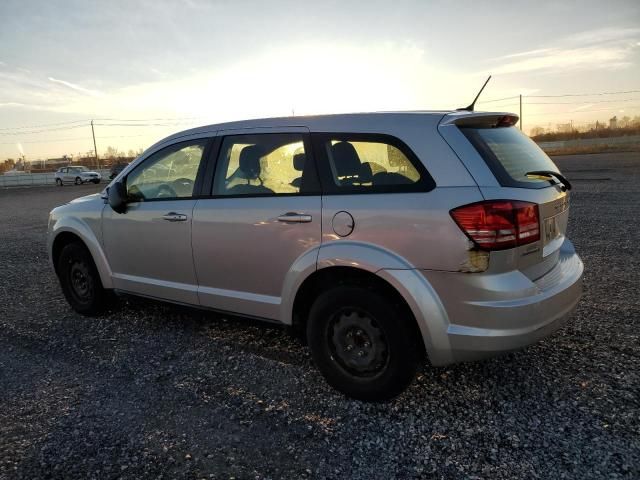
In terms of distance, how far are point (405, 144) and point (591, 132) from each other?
79857 millimetres

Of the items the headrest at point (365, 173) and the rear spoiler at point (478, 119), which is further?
the headrest at point (365, 173)

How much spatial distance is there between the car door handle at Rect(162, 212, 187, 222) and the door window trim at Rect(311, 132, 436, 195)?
128 centimetres

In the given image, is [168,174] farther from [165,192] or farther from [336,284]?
[336,284]

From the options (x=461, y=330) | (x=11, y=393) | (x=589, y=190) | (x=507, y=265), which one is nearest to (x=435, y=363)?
(x=461, y=330)

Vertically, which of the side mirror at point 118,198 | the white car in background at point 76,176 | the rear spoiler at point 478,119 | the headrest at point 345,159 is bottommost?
the side mirror at point 118,198

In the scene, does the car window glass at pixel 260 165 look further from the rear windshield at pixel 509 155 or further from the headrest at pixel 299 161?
the rear windshield at pixel 509 155

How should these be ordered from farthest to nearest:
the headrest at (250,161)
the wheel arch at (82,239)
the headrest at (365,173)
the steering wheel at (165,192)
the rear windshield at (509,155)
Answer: the wheel arch at (82,239)
the steering wheel at (165,192)
the headrest at (250,161)
the headrest at (365,173)
the rear windshield at (509,155)

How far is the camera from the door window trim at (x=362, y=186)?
9.18ft

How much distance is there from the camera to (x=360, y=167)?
10.1 feet

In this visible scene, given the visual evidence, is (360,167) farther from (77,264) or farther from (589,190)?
(589,190)

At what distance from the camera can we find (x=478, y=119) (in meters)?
2.96

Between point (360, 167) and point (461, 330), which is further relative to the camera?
point (360, 167)

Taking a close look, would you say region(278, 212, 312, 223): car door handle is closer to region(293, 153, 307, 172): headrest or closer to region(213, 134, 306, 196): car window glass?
region(213, 134, 306, 196): car window glass

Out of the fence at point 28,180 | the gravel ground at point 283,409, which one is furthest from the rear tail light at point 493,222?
the fence at point 28,180
